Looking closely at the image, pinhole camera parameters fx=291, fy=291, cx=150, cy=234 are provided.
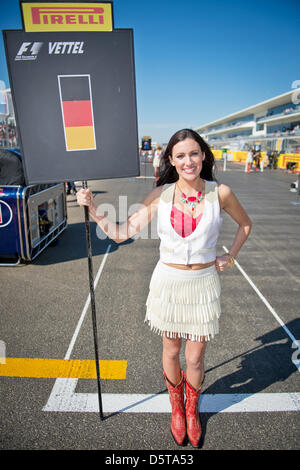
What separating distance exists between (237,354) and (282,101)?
6092cm

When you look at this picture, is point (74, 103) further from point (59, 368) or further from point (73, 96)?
point (59, 368)

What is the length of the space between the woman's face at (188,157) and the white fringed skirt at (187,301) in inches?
24.9

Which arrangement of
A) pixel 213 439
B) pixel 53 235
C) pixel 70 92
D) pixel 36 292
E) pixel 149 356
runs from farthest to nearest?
1. pixel 53 235
2. pixel 36 292
3. pixel 149 356
4. pixel 213 439
5. pixel 70 92

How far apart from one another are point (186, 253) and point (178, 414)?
122 centimetres

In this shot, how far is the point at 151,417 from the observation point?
7.33 ft

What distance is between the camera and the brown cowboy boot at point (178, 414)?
2.05m

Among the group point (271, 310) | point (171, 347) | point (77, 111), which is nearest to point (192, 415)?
point (171, 347)

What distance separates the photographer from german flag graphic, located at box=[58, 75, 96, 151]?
1721 millimetres

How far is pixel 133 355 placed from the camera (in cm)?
291

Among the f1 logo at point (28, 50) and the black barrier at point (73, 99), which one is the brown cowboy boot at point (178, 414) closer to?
the black barrier at point (73, 99)

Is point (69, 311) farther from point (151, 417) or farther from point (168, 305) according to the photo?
point (168, 305)

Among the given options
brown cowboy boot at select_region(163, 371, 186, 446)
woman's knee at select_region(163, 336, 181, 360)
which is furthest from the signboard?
brown cowboy boot at select_region(163, 371, 186, 446)

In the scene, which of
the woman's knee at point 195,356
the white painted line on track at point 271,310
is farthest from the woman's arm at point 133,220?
the white painted line on track at point 271,310
